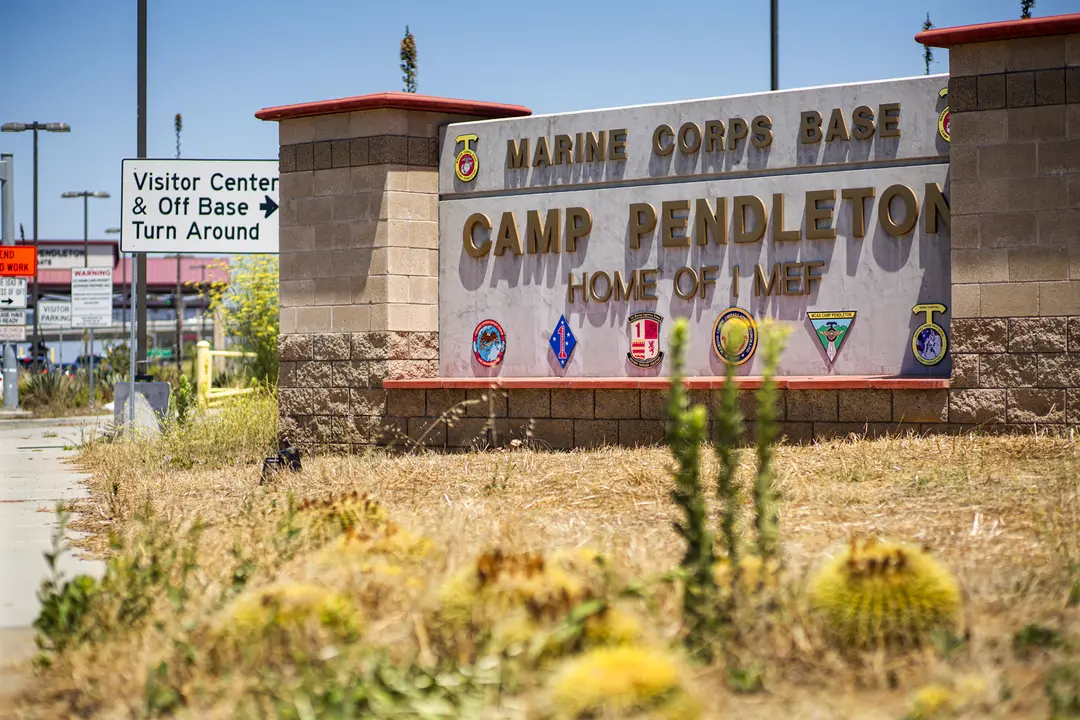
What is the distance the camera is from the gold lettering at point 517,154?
494 inches

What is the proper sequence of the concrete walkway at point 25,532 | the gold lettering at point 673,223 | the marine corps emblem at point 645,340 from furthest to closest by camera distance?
the marine corps emblem at point 645,340
the gold lettering at point 673,223
the concrete walkway at point 25,532

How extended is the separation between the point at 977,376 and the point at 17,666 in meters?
8.03

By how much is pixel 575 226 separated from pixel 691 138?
54.4 inches

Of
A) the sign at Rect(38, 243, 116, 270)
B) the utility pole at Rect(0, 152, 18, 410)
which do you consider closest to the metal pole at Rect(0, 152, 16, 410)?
the utility pole at Rect(0, 152, 18, 410)

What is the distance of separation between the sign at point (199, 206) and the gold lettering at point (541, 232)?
3573 millimetres

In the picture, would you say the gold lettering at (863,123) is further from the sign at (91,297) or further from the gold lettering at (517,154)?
the sign at (91,297)

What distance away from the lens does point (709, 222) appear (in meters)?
11.8

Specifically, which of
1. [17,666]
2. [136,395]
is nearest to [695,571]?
[17,666]

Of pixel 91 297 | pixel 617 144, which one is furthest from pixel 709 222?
pixel 91 297

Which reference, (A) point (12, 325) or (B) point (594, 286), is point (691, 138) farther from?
Result: (A) point (12, 325)

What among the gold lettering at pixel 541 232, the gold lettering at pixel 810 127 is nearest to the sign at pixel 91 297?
the gold lettering at pixel 541 232

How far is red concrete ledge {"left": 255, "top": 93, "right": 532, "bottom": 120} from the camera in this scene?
12742 millimetres

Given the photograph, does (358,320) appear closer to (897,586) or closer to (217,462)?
(217,462)

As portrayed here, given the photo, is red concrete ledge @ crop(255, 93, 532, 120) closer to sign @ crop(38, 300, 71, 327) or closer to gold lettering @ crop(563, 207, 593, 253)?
gold lettering @ crop(563, 207, 593, 253)
